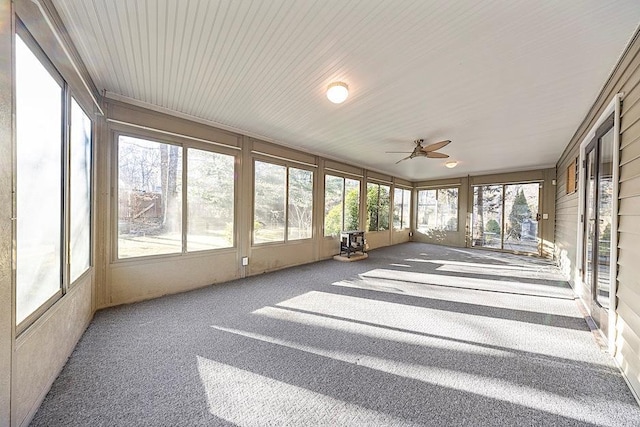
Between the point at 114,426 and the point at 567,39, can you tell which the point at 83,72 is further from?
the point at 567,39

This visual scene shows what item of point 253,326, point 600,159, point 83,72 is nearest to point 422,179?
point 600,159


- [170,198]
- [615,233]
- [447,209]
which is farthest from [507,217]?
[170,198]

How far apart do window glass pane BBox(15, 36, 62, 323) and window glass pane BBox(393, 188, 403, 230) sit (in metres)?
8.17

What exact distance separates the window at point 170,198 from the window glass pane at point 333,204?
8.38 ft

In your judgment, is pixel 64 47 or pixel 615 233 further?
pixel 615 233

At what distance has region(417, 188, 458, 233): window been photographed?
28.7ft

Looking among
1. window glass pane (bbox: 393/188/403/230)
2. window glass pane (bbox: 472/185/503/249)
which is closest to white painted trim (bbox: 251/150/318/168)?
window glass pane (bbox: 393/188/403/230)

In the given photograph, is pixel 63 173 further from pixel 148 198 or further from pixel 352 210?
pixel 352 210

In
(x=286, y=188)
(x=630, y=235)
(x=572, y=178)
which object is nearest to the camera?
(x=630, y=235)

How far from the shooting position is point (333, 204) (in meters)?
6.38

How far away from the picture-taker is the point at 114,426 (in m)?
1.38

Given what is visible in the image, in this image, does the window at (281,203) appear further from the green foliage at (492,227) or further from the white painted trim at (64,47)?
the green foliage at (492,227)

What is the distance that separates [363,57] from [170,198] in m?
3.09

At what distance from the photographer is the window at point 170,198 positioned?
3.19 meters
